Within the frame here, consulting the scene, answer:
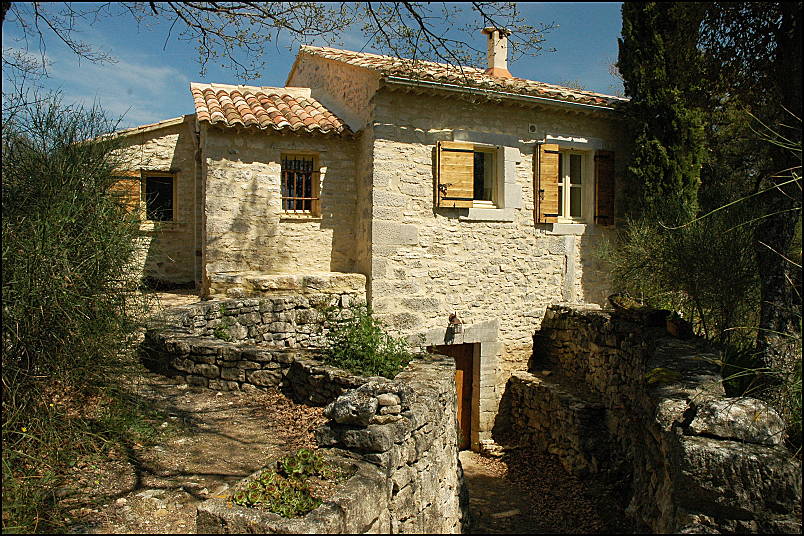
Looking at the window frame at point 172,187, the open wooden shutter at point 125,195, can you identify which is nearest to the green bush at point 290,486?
the open wooden shutter at point 125,195

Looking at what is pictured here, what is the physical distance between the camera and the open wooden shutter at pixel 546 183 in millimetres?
10133

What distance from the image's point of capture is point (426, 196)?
30.9ft

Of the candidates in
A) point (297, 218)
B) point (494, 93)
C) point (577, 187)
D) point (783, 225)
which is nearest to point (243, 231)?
point (297, 218)

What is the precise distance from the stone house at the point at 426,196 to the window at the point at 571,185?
1.0 inches

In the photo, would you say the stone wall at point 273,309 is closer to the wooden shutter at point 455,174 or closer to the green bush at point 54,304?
the wooden shutter at point 455,174

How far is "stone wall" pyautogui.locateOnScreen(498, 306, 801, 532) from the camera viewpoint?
10.7ft

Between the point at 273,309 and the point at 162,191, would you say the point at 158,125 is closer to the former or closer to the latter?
the point at 162,191

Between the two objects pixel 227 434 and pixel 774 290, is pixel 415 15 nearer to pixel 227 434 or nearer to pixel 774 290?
pixel 774 290

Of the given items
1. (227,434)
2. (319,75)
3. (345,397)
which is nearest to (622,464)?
(345,397)

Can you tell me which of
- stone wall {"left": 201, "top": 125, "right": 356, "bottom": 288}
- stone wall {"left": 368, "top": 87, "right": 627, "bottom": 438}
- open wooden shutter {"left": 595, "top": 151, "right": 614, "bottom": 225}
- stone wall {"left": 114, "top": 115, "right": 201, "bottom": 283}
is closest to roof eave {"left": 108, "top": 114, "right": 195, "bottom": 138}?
stone wall {"left": 114, "top": 115, "right": 201, "bottom": 283}

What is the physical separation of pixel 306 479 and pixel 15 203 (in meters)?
3.16

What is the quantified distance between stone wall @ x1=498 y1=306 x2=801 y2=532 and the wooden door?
0.65m

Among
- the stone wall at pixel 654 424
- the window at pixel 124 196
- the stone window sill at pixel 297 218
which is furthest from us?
the stone window sill at pixel 297 218

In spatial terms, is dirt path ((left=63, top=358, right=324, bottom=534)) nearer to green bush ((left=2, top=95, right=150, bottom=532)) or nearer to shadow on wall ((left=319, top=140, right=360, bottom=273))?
green bush ((left=2, top=95, right=150, bottom=532))
